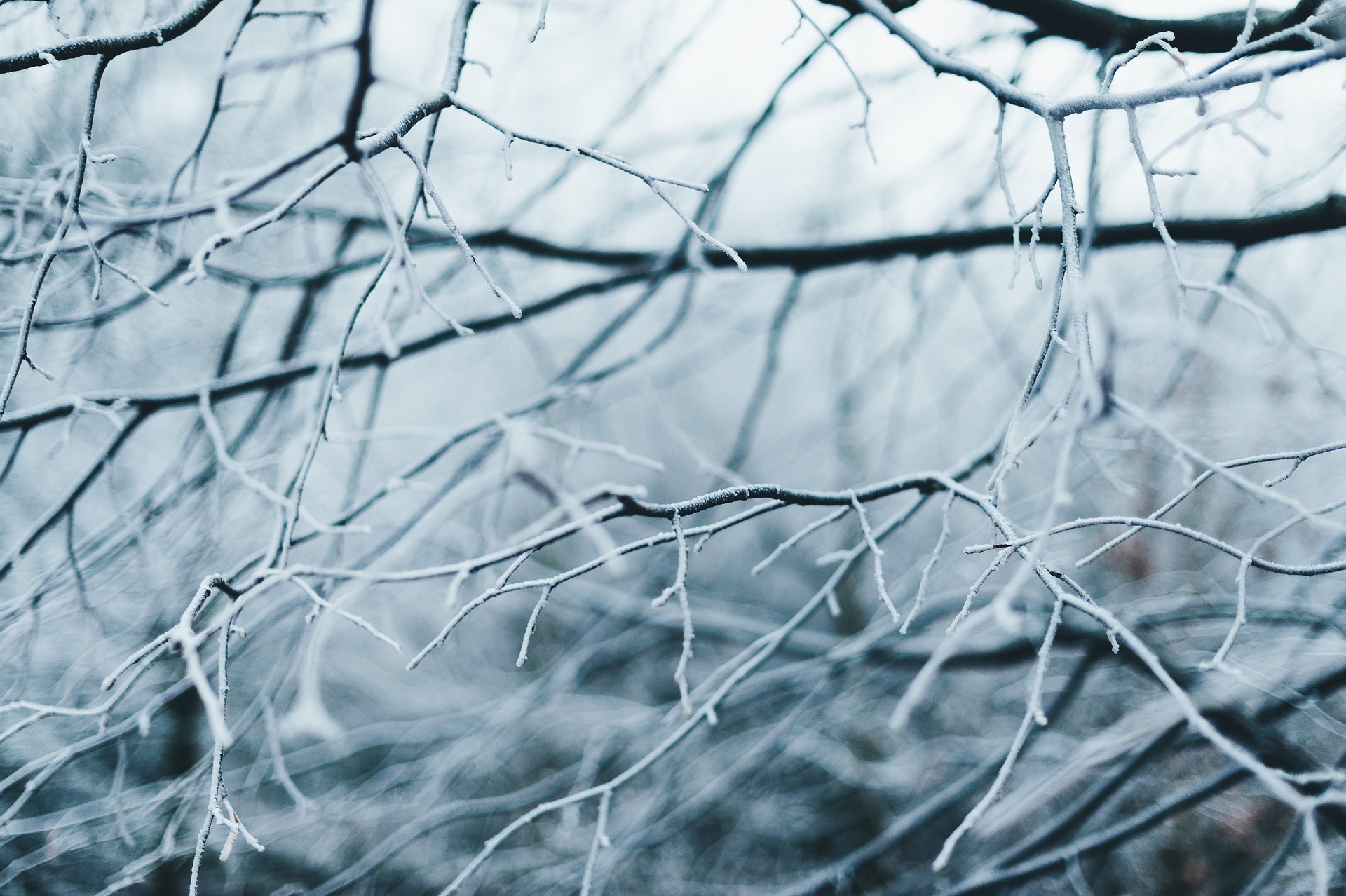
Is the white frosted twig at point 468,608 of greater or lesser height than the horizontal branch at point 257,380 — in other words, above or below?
below

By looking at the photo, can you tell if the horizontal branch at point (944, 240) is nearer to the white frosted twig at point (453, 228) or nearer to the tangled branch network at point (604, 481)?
the tangled branch network at point (604, 481)

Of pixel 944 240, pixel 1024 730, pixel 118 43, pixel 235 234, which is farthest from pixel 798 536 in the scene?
pixel 944 240

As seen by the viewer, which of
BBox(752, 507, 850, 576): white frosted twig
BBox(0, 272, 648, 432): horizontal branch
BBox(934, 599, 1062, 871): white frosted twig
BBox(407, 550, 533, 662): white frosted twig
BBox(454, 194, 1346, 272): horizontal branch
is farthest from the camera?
BBox(454, 194, 1346, 272): horizontal branch

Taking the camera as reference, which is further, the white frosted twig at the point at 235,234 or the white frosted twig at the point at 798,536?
the white frosted twig at the point at 798,536

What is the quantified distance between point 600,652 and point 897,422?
1.58 metres

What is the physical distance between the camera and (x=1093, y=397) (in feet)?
2.10

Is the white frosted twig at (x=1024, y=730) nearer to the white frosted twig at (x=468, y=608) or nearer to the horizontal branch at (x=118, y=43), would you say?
the white frosted twig at (x=468, y=608)

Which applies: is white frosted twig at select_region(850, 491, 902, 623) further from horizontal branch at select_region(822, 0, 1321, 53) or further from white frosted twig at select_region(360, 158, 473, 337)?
horizontal branch at select_region(822, 0, 1321, 53)

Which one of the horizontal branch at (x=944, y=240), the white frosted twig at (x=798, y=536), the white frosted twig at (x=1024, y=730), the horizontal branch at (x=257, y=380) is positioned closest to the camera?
the white frosted twig at (x=1024, y=730)

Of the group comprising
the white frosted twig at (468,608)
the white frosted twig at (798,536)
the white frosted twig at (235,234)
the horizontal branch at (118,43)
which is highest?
the horizontal branch at (118,43)

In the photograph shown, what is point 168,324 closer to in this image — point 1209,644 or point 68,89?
point 68,89

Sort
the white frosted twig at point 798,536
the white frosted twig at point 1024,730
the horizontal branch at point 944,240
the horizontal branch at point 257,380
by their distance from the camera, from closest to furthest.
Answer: the white frosted twig at point 1024,730 < the white frosted twig at point 798,536 < the horizontal branch at point 257,380 < the horizontal branch at point 944,240

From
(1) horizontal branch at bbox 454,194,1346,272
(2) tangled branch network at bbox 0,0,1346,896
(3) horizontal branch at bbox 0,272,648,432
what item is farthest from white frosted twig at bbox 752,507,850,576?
(1) horizontal branch at bbox 454,194,1346,272

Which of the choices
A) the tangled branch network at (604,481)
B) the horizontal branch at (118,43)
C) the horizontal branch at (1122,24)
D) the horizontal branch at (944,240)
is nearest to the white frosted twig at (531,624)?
the tangled branch network at (604,481)
